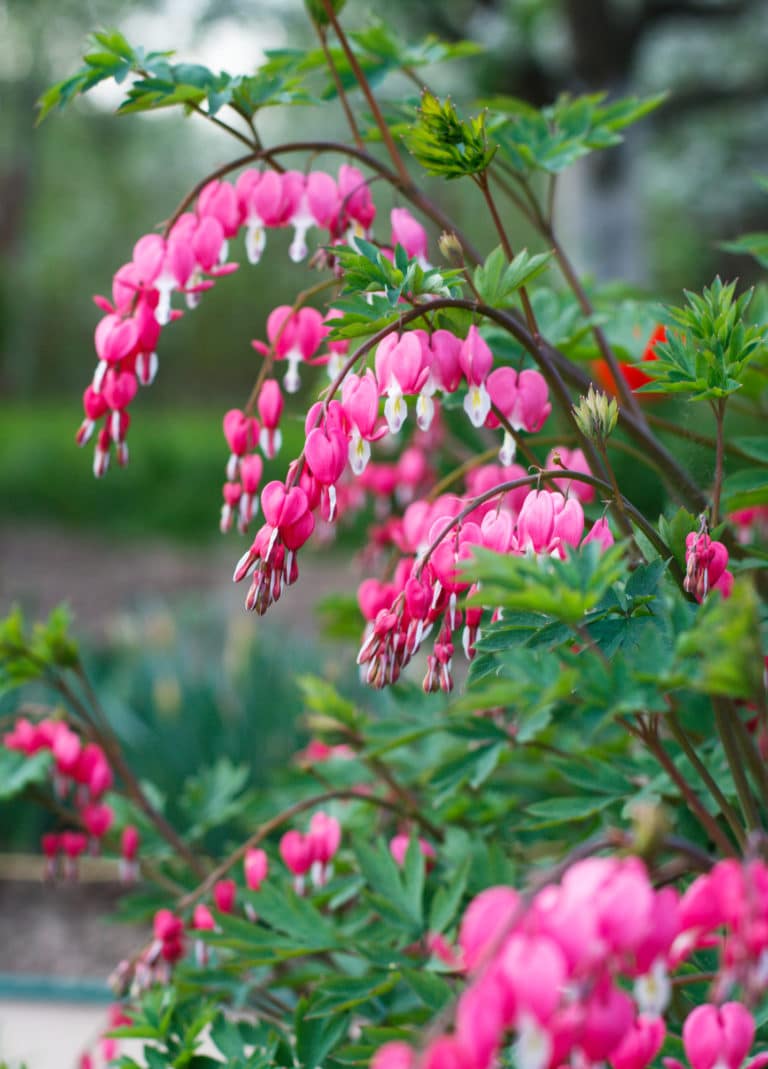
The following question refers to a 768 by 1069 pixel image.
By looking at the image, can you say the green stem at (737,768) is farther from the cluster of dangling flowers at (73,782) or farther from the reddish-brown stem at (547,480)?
the cluster of dangling flowers at (73,782)

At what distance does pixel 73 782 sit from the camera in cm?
145

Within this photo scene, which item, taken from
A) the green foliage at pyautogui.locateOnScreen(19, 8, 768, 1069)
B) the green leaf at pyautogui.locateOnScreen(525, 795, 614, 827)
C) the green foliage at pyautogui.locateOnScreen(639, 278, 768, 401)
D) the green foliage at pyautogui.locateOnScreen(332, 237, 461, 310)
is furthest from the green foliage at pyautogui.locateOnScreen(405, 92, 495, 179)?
the green leaf at pyautogui.locateOnScreen(525, 795, 614, 827)

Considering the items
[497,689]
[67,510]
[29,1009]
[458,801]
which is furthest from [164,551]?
[497,689]

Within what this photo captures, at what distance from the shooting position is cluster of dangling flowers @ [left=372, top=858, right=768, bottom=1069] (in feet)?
1.45

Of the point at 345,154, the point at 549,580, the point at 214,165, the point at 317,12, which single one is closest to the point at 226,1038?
the point at 549,580

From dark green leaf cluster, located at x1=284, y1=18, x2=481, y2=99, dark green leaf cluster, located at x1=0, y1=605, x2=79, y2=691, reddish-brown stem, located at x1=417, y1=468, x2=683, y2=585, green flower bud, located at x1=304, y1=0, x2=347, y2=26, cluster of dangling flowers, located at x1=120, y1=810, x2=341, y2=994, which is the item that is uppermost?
dark green leaf cluster, located at x1=284, y1=18, x2=481, y2=99

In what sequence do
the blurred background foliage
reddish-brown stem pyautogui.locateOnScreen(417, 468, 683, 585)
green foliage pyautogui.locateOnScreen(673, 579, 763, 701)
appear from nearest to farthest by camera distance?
green foliage pyautogui.locateOnScreen(673, 579, 763, 701), reddish-brown stem pyautogui.locateOnScreen(417, 468, 683, 585), the blurred background foliage

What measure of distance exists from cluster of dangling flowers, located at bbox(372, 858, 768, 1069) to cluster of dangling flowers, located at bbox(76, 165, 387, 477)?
594mm

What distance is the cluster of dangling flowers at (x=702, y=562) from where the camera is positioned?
80cm

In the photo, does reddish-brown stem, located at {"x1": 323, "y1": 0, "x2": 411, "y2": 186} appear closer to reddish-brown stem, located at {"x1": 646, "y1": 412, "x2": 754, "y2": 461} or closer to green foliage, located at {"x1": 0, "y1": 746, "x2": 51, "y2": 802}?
reddish-brown stem, located at {"x1": 646, "y1": 412, "x2": 754, "y2": 461}

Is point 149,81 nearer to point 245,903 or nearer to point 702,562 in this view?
point 702,562

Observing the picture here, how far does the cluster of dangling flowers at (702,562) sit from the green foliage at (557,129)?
1.83 ft

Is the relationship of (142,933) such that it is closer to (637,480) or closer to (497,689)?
(497,689)

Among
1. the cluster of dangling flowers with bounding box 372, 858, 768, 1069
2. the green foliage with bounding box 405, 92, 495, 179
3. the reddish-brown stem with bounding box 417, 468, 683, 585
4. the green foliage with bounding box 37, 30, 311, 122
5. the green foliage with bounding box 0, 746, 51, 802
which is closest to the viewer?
the cluster of dangling flowers with bounding box 372, 858, 768, 1069
